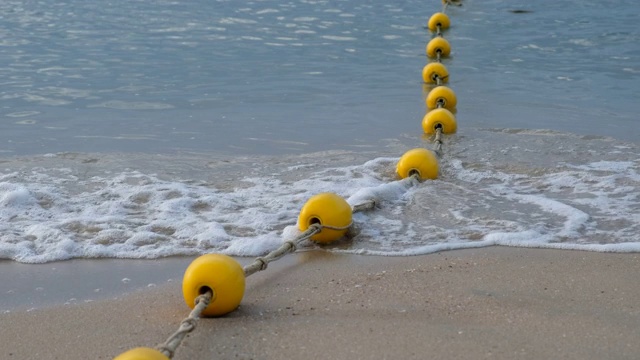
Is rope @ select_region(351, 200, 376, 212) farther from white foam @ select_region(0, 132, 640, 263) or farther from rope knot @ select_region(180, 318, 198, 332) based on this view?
rope knot @ select_region(180, 318, 198, 332)

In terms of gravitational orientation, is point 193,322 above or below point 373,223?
above

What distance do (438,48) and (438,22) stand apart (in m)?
2.07

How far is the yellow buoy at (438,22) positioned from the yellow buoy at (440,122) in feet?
18.0

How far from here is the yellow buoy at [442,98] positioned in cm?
819

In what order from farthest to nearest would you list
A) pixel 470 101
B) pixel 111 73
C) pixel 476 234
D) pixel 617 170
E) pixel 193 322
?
pixel 111 73 → pixel 470 101 → pixel 617 170 → pixel 476 234 → pixel 193 322

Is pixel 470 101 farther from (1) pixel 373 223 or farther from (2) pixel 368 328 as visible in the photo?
(2) pixel 368 328

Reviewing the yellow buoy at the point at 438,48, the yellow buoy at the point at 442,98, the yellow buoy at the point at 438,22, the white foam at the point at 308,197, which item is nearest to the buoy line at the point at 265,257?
the white foam at the point at 308,197

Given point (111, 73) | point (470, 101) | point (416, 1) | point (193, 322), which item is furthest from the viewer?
point (416, 1)

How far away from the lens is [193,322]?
3350mm

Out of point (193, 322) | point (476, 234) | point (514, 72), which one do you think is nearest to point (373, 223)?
point (476, 234)

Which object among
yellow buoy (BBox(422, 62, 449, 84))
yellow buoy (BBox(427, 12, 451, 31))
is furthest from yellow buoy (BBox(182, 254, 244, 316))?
yellow buoy (BBox(427, 12, 451, 31))

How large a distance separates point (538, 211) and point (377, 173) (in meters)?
1.30

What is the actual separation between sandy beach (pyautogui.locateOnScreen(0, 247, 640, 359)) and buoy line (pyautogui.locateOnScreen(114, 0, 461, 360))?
10 cm

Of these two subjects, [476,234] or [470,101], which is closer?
[476,234]
